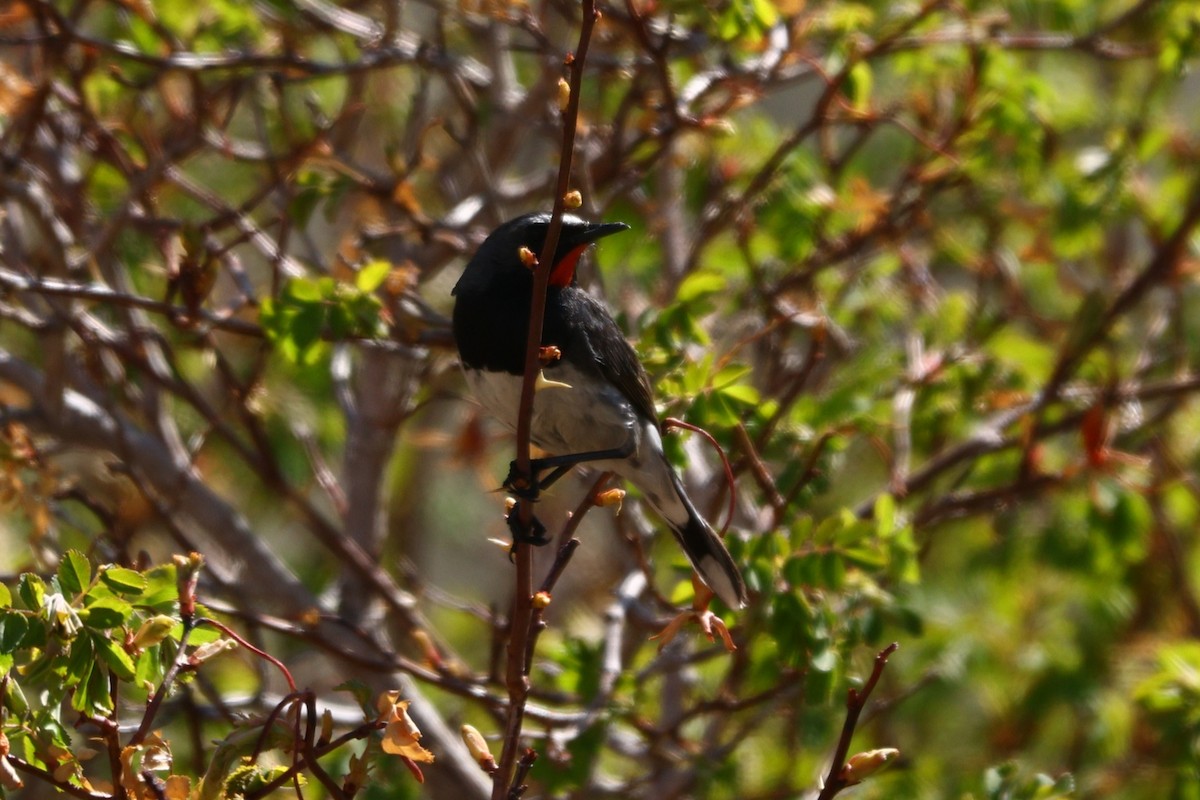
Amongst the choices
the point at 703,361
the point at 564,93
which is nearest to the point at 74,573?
the point at 564,93

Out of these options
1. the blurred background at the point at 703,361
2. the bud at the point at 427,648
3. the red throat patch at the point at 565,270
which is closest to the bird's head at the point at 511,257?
the red throat patch at the point at 565,270

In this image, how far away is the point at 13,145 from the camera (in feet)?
14.8

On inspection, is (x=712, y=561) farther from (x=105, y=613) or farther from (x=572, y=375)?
(x=105, y=613)

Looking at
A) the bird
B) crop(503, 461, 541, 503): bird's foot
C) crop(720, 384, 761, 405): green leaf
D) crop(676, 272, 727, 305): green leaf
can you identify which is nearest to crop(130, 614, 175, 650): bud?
crop(503, 461, 541, 503): bird's foot

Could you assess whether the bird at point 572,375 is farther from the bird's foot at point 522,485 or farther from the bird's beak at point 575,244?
the bird's foot at point 522,485

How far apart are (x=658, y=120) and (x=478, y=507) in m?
3.94

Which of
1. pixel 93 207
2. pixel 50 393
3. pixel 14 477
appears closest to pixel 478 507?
pixel 93 207

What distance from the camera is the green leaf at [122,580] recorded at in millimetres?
2260

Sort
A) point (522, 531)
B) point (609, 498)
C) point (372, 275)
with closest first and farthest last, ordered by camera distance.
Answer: point (609, 498)
point (522, 531)
point (372, 275)

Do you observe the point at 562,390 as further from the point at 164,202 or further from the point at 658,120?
the point at 164,202

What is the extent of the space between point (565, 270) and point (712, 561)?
31.8 inches

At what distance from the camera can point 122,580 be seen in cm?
226

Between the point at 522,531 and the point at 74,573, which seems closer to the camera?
the point at 74,573

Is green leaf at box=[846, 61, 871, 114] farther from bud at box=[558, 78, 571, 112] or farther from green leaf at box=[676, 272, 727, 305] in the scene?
bud at box=[558, 78, 571, 112]
